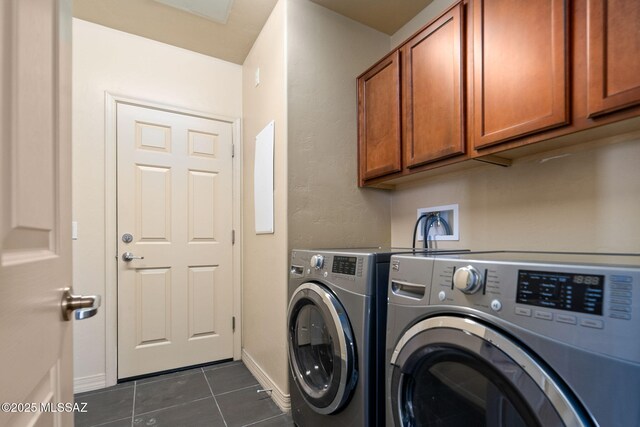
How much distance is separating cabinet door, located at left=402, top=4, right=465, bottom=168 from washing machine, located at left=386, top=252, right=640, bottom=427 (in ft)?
2.42

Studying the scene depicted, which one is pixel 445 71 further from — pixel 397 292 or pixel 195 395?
pixel 195 395

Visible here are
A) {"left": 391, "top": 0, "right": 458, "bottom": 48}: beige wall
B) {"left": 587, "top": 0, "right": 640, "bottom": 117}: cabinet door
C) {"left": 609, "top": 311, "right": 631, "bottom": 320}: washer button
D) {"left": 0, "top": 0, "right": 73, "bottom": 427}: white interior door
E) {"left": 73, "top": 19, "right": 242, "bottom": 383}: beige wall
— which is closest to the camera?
{"left": 0, "top": 0, "right": 73, "bottom": 427}: white interior door

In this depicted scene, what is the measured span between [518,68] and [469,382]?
3.66 ft

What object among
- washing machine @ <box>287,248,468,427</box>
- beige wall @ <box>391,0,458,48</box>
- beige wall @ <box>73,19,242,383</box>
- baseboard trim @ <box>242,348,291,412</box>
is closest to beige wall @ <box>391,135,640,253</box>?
washing machine @ <box>287,248,468,427</box>

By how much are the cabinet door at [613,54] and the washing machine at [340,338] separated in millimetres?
863

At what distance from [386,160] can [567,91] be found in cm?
88

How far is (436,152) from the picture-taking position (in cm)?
147

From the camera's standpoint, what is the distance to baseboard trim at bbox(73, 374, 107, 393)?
1978mm

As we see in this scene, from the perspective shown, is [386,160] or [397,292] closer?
[397,292]

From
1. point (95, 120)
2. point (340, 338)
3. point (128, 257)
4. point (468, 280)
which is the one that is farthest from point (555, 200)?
point (95, 120)

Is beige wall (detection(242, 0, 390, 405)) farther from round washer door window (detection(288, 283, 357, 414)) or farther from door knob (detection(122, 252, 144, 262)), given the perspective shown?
door knob (detection(122, 252, 144, 262))

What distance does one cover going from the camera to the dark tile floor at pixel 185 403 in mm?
1668

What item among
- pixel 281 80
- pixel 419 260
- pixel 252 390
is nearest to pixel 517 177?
pixel 419 260

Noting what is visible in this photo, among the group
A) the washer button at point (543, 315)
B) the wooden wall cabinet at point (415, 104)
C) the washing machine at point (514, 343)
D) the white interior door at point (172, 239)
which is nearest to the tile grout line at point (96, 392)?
the white interior door at point (172, 239)
